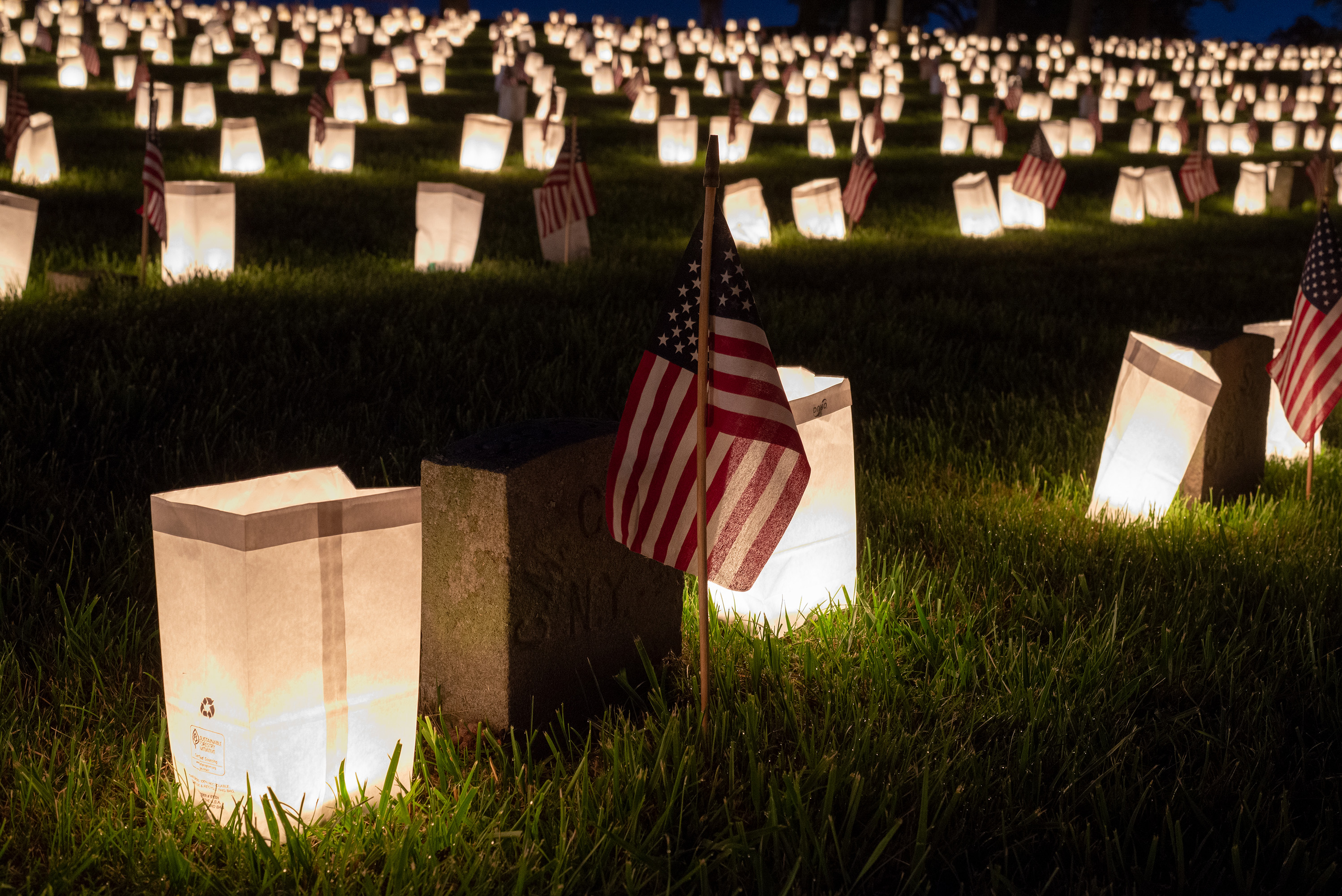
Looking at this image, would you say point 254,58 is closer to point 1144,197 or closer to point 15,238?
point 1144,197

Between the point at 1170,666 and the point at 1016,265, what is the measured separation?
8.26 m

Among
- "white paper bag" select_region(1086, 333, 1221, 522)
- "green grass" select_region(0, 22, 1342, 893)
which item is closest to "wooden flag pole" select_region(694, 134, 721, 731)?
"green grass" select_region(0, 22, 1342, 893)

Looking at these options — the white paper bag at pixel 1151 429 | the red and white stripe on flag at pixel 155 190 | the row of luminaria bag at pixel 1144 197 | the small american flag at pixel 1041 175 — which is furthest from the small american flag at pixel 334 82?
the white paper bag at pixel 1151 429

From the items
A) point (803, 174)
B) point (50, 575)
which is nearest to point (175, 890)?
point (50, 575)

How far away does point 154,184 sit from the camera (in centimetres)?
771

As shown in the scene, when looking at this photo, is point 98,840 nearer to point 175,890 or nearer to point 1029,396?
point 175,890

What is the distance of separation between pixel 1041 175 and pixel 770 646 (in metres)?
11.2

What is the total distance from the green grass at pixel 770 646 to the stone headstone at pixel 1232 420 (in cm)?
15

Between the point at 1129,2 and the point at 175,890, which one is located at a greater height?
the point at 1129,2

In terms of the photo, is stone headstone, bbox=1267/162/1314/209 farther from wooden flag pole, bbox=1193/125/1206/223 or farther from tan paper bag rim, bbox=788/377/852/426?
tan paper bag rim, bbox=788/377/852/426

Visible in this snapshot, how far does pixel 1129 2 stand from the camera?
58.9 metres

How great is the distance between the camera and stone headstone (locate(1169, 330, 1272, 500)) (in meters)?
4.34

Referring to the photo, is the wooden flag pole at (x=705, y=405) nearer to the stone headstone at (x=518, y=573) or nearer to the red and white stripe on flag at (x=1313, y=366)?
the stone headstone at (x=518, y=573)

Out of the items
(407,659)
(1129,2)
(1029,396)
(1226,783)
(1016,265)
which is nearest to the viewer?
(407,659)
